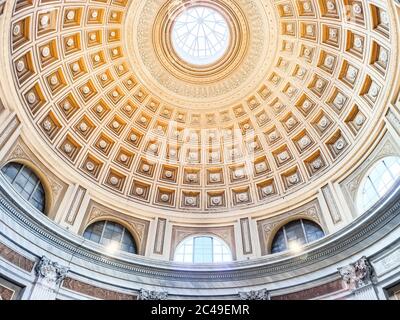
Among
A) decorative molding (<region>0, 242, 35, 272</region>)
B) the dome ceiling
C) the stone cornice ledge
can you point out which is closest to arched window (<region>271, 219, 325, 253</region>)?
the stone cornice ledge

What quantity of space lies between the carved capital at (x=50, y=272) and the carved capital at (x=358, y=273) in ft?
38.3

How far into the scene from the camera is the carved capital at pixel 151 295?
1485 cm

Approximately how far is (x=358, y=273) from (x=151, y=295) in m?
8.92

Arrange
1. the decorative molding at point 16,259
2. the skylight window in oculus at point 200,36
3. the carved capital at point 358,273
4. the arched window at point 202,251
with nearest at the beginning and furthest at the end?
the decorative molding at point 16,259 < the carved capital at point 358,273 < the arched window at point 202,251 < the skylight window in oculus at point 200,36

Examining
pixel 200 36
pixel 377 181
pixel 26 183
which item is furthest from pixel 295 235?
pixel 200 36

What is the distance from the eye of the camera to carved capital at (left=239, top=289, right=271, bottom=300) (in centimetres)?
1477

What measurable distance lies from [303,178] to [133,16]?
13540 mm

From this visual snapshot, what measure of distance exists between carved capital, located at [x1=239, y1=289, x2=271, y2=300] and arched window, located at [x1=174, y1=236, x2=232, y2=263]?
97.6 inches

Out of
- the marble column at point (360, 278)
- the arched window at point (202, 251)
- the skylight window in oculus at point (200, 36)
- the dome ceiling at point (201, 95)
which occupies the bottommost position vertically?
the marble column at point (360, 278)

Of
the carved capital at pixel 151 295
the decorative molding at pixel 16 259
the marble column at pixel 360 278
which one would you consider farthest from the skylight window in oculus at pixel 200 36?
the decorative molding at pixel 16 259

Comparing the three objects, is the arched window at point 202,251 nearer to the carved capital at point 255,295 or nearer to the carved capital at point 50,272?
the carved capital at point 255,295

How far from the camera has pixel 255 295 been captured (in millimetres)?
14922

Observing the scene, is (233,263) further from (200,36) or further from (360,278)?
(200,36)
